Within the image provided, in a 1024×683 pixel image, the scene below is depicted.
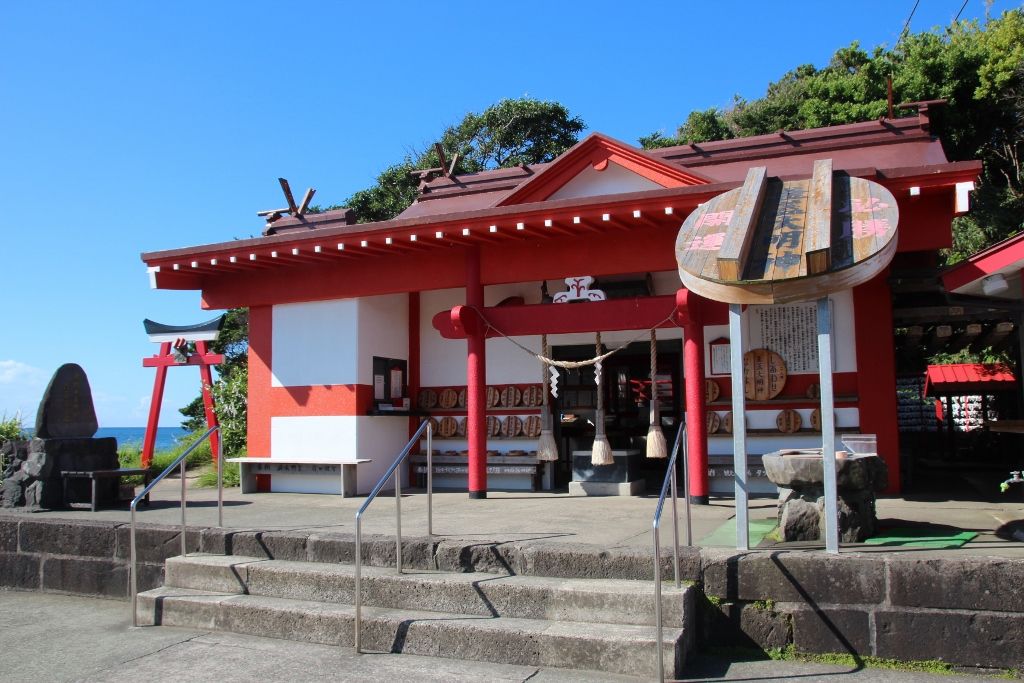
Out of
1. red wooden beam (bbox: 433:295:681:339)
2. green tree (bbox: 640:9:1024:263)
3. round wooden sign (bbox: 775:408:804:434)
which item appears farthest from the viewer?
green tree (bbox: 640:9:1024:263)

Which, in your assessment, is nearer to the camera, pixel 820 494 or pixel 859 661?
pixel 859 661

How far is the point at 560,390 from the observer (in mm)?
11758

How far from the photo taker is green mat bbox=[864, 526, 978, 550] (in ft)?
17.9

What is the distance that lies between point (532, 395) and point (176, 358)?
8.54m

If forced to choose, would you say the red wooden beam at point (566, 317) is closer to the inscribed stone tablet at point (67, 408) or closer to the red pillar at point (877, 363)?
the red pillar at point (877, 363)

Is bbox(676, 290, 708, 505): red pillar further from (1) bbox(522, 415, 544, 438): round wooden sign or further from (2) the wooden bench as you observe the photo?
(2) the wooden bench

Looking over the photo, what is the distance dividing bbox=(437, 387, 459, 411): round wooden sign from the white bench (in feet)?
4.68

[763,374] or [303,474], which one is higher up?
[763,374]

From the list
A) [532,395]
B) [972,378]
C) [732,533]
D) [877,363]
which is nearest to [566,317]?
[532,395]

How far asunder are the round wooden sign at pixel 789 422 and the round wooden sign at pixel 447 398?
15.2 feet

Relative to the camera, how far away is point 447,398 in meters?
11.9

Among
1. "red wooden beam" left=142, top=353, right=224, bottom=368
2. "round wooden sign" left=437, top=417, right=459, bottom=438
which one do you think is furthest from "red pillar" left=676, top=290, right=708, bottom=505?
"red wooden beam" left=142, top=353, right=224, bottom=368

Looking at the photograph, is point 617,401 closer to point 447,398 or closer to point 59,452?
point 447,398

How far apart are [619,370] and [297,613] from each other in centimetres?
690
